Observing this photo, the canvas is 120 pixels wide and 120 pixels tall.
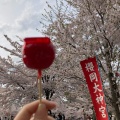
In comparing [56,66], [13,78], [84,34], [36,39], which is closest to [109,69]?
[84,34]

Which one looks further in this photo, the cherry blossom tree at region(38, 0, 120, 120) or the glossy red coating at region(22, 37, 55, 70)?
the cherry blossom tree at region(38, 0, 120, 120)

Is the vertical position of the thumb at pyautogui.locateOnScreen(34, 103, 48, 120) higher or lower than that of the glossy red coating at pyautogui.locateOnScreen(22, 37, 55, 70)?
lower

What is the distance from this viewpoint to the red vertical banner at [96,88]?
22.8 ft

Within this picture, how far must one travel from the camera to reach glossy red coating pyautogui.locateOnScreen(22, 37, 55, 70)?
3.30ft

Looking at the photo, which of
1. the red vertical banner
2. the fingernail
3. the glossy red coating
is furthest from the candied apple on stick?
the red vertical banner

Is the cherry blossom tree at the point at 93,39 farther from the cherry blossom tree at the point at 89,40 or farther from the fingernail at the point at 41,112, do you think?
the fingernail at the point at 41,112

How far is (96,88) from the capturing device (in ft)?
23.2

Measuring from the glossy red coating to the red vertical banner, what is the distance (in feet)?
19.9

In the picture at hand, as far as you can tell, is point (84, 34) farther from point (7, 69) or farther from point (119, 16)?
point (7, 69)

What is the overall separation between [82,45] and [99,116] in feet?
7.97

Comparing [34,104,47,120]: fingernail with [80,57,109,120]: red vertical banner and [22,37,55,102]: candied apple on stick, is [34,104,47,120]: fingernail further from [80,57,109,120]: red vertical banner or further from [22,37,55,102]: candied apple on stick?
[80,57,109,120]: red vertical banner

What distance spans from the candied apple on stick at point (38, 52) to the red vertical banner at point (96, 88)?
608cm

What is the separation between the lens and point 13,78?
11938 millimetres

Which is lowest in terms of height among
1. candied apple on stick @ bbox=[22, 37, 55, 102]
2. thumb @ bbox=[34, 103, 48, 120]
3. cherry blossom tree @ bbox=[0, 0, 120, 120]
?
thumb @ bbox=[34, 103, 48, 120]
